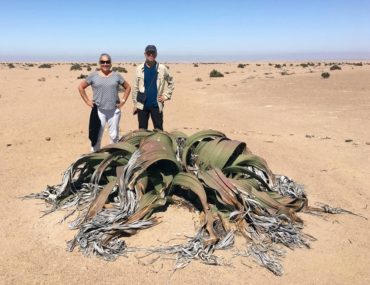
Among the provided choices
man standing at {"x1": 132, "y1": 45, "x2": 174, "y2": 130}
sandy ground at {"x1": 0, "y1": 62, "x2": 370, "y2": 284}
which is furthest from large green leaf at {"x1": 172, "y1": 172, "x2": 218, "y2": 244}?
man standing at {"x1": 132, "y1": 45, "x2": 174, "y2": 130}

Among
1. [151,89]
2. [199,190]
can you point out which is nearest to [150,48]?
[151,89]

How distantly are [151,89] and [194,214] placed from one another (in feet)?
6.73

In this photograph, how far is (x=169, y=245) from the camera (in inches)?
134

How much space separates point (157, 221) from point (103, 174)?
2.56 feet

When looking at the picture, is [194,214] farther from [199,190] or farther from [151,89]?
[151,89]

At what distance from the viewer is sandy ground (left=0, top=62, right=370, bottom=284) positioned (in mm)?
3064

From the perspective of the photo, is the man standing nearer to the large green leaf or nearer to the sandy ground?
the sandy ground

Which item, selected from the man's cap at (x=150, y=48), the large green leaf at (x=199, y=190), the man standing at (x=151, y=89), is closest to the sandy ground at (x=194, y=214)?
the large green leaf at (x=199, y=190)

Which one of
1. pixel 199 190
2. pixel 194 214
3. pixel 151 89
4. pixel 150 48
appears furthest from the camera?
pixel 151 89

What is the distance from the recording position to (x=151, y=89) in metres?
5.30

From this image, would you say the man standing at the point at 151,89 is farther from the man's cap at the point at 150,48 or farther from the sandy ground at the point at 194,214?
the sandy ground at the point at 194,214

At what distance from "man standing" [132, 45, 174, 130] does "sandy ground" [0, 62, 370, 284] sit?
4.07 feet

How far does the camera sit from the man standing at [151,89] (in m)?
5.25

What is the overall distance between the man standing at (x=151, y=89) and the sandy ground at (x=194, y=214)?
48.9 inches
